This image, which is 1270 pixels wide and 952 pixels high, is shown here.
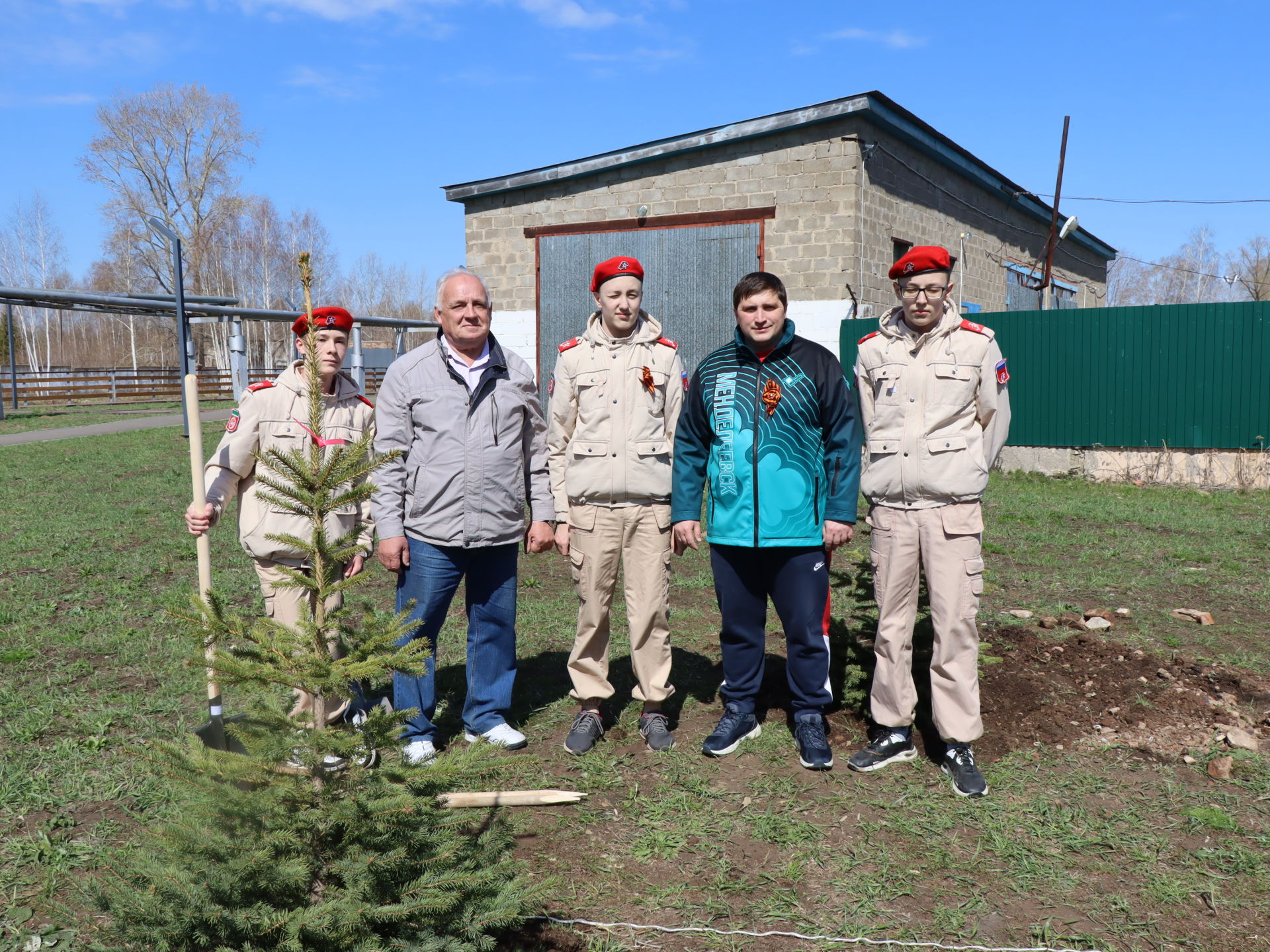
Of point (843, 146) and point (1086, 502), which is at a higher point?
point (843, 146)

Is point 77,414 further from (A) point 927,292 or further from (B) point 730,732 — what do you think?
(A) point 927,292

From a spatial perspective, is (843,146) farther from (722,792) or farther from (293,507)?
(293,507)

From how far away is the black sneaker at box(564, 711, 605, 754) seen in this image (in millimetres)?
3990

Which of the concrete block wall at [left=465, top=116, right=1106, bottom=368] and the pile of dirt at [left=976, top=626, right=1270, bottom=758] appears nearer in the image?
the pile of dirt at [left=976, top=626, right=1270, bottom=758]

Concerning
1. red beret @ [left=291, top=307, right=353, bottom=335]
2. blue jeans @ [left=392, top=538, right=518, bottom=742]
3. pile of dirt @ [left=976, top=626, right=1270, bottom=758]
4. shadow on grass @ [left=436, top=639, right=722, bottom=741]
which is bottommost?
shadow on grass @ [left=436, top=639, right=722, bottom=741]

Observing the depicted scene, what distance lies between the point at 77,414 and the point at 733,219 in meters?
23.3

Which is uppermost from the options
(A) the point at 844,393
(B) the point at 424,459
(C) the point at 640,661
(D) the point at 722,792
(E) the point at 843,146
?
(E) the point at 843,146

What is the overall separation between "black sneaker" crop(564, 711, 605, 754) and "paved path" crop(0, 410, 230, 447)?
49.9ft

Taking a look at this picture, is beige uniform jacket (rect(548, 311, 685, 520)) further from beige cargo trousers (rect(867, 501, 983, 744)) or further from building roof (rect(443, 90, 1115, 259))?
building roof (rect(443, 90, 1115, 259))

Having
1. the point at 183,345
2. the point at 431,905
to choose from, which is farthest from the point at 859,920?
the point at 183,345

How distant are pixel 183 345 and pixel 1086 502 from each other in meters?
12.5

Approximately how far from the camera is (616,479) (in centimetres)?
395

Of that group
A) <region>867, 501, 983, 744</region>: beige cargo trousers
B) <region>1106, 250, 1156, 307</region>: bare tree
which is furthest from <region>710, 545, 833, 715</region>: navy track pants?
<region>1106, 250, 1156, 307</region>: bare tree

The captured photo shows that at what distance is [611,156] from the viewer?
13.2 meters
